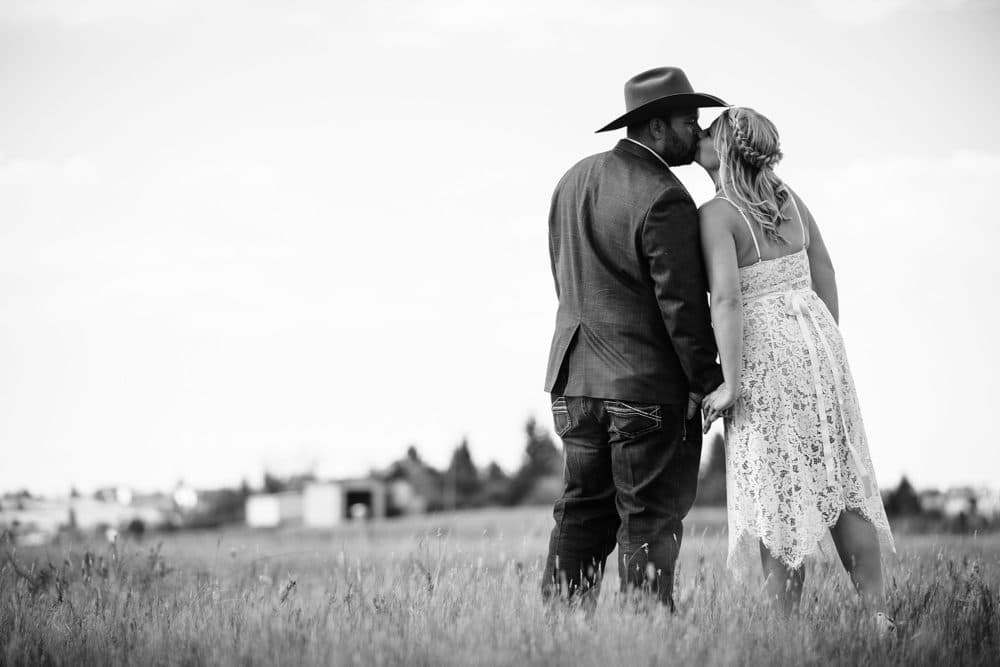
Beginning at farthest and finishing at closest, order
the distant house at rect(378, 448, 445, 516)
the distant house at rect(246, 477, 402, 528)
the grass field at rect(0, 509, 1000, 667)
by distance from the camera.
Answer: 1. the distant house at rect(378, 448, 445, 516)
2. the distant house at rect(246, 477, 402, 528)
3. the grass field at rect(0, 509, 1000, 667)

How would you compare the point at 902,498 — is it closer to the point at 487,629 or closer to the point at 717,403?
the point at 717,403

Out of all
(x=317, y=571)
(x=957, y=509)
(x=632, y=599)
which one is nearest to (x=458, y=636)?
(x=632, y=599)

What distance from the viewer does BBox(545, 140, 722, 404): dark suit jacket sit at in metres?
4.29

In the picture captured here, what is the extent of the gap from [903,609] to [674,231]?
2.05 meters

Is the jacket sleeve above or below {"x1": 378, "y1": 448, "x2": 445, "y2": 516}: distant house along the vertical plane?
above

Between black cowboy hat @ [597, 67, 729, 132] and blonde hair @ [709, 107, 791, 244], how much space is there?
0.16 metres

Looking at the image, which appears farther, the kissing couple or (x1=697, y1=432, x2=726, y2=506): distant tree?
(x1=697, y1=432, x2=726, y2=506): distant tree

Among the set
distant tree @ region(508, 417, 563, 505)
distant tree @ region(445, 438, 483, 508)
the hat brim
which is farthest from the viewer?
distant tree @ region(445, 438, 483, 508)

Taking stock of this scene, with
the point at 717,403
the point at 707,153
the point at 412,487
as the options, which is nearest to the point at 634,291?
the point at 717,403

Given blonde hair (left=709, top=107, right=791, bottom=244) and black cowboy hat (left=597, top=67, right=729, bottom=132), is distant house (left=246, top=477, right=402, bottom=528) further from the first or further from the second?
blonde hair (left=709, top=107, right=791, bottom=244)

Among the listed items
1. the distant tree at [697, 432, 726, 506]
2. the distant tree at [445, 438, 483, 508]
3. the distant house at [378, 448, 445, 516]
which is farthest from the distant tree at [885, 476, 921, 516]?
the distant house at [378, 448, 445, 516]

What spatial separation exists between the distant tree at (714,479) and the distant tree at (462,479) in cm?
3758

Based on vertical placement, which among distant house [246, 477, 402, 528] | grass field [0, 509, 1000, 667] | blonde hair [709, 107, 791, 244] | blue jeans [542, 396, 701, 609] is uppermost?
Answer: blonde hair [709, 107, 791, 244]

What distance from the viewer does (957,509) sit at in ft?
50.8
